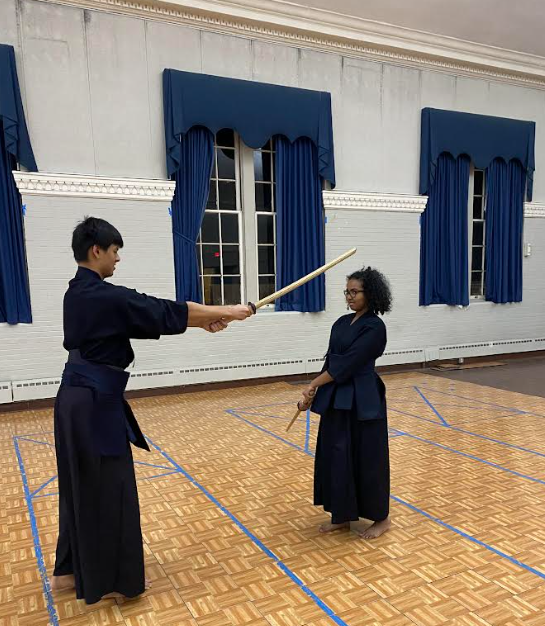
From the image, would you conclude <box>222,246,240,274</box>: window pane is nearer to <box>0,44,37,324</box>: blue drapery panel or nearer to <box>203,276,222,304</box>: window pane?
<box>203,276,222,304</box>: window pane

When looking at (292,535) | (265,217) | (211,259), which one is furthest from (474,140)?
(292,535)

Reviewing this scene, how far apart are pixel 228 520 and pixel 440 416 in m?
2.99

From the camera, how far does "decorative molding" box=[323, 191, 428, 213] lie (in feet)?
23.0

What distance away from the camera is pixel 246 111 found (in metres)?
6.35

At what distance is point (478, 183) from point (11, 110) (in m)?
6.98

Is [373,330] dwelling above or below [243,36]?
below

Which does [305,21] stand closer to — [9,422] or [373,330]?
[373,330]

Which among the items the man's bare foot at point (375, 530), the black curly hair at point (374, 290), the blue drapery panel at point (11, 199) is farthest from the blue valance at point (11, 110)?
the man's bare foot at point (375, 530)

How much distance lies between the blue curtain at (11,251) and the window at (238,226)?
81.9 inches

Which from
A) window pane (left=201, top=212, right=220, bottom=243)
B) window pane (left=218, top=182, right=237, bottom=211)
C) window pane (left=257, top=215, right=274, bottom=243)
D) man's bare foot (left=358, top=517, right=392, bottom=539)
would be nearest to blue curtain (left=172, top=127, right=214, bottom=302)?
window pane (left=201, top=212, right=220, bottom=243)

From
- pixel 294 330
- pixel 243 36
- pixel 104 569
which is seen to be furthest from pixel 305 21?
pixel 104 569

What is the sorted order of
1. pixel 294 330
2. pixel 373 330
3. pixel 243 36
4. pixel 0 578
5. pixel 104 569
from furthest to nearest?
pixel 294 330 → pixel 243 36 → pixel 373 330 → pixel 0 578 → pixel 104 569

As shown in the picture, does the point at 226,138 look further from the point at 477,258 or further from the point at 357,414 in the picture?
the point at 357,414

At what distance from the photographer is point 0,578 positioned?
237 cm
